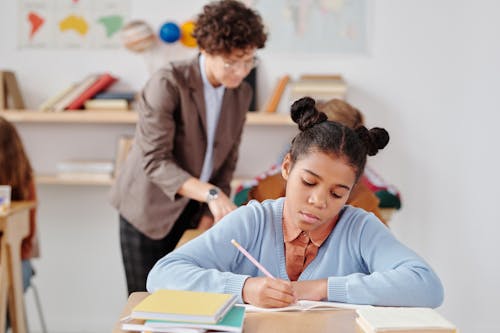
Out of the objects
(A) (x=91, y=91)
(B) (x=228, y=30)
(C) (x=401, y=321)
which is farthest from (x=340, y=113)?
→ (A) (x=91, y=91)

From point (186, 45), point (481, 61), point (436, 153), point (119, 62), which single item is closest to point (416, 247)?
point (436, 153)

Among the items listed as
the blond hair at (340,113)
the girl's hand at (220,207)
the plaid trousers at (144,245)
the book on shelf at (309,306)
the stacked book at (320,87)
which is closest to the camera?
the book on shelf at (309,306)

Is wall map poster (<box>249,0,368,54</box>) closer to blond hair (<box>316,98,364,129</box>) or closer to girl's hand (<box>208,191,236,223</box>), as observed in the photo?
blond hair (<box>316,98,364,129</box>)

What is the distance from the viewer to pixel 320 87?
339 cm

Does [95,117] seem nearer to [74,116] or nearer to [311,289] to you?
[74,116]

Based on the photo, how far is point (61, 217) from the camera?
3674mm

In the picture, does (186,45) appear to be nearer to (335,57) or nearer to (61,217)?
(335,57)

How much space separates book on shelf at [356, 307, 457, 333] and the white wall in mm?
2449

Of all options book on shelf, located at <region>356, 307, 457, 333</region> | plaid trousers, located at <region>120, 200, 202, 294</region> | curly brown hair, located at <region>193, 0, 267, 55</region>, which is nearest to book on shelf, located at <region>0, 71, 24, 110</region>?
plaid trousers, located at <region>120, 200, 202, 294</region>

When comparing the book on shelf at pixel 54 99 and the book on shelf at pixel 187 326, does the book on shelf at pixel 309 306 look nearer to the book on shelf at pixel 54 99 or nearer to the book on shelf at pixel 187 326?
the book on shelf at pixel 187 326

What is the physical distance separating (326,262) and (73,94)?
2329mm

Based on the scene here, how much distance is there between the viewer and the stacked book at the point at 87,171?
344cm

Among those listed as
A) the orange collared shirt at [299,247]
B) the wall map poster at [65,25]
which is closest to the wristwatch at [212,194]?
the orange collared shirt at [299,247]

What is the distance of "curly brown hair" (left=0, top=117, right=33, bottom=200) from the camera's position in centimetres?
290
